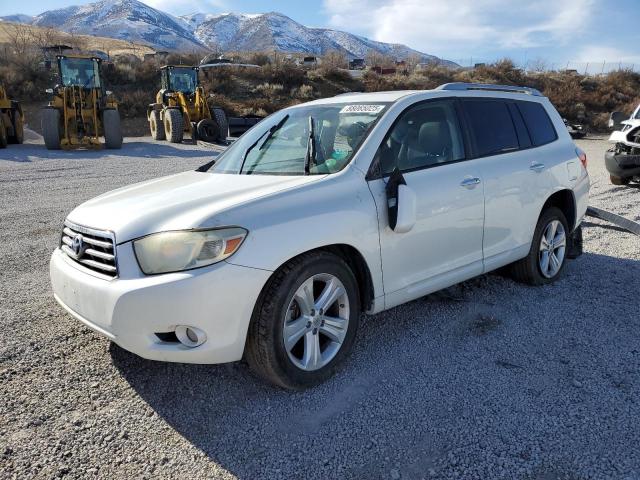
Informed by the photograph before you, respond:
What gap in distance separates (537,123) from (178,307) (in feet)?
12.4

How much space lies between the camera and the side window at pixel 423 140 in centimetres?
361

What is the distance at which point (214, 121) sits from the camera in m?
19.4

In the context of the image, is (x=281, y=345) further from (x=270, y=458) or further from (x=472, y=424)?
(x=472, y=424)

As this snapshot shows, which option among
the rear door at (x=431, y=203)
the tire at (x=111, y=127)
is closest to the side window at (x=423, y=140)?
the rear door at (x=431, y=203)

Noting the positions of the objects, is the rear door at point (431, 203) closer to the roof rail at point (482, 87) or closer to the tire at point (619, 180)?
the roof rail at point (482, 87)

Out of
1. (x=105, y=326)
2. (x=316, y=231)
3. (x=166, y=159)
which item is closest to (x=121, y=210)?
(x=105, y=326)

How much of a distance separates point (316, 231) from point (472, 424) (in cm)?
132

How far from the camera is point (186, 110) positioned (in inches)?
778

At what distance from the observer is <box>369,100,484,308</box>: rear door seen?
3.46 metres

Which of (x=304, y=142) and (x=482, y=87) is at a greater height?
(x=482, y=87)

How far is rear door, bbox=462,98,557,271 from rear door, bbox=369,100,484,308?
15cm

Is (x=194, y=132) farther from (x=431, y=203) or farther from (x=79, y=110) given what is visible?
(x=431, y=203)

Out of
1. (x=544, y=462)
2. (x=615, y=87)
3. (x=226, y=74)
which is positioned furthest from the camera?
(x=615, y=87)

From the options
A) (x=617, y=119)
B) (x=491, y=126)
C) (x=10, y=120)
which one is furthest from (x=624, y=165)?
(x=10, y=120)
